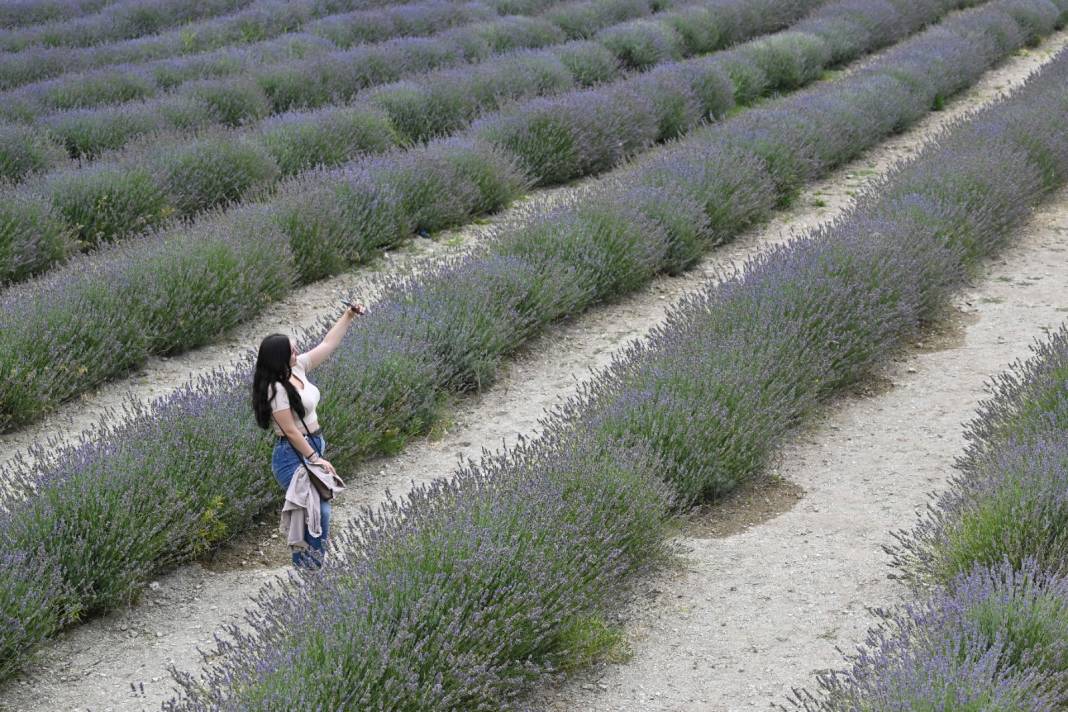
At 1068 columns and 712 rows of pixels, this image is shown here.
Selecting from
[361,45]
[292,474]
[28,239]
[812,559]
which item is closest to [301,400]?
[292,474]

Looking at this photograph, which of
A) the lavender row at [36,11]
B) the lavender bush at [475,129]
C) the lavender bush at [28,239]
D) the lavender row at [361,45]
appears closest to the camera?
the lavender bush at [28,239]

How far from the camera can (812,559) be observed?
414cm

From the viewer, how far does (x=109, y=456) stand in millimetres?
4191

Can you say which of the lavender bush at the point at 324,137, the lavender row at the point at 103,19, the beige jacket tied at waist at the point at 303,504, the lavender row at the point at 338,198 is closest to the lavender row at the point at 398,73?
the lavender bush at the point at 324,137

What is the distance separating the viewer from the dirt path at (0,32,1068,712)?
361 centimetres

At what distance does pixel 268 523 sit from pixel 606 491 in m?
1.41

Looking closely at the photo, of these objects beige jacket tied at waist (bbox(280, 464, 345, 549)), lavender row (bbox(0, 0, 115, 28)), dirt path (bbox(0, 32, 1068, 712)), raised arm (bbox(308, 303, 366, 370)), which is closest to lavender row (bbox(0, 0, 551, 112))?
lavender row (bbox(0, 0, 115, 28))

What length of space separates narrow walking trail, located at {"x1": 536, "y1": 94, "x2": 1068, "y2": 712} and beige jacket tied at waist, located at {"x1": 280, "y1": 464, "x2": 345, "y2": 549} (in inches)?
37.2

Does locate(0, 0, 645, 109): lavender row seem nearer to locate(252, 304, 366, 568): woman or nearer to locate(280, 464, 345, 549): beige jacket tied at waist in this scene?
locate(252, 304, 366, 568): woman

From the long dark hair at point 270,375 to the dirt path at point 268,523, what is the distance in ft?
2.38

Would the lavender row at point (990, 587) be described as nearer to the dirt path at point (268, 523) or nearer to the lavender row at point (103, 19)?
the dirt path at point (268, 523)

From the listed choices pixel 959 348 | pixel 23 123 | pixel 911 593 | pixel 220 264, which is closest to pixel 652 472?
pixel 911 593

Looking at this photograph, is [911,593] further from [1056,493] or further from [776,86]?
[776,86]

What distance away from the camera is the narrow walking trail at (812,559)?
3.48m
